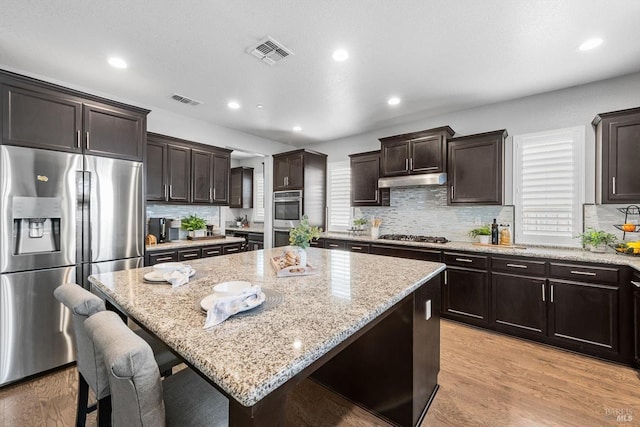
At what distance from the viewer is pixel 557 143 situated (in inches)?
126

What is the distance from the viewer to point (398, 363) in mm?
1684

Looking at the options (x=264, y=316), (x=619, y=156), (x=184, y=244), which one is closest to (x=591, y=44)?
(x=619, y=156)

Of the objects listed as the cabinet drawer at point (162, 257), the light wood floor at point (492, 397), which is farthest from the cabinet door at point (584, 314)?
the cabinet drawer at point (162, 257)

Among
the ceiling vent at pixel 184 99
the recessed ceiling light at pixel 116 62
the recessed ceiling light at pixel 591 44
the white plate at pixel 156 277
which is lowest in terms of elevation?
the white plate at pixel 156 277

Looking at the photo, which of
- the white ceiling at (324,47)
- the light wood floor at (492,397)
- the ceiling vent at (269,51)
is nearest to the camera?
the light wood floor at (492,397)

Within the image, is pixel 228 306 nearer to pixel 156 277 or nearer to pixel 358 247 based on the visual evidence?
pixel 156 277

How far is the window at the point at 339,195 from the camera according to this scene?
519cm

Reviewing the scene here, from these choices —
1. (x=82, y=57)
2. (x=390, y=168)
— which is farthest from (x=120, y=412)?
(x=390, y=168)

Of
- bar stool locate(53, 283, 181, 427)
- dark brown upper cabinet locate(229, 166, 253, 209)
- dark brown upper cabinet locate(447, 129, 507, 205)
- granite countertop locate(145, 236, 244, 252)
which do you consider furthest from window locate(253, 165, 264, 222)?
bar stool locate(53, 283, 181, 427)

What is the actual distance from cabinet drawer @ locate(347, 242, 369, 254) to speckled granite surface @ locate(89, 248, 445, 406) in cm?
210

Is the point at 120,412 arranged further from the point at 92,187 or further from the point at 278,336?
the point at 92,187

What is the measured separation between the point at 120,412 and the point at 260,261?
1.42 m

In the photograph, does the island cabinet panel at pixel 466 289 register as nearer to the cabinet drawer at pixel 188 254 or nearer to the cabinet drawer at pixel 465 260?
the cabinet drawer at pixel 465 260

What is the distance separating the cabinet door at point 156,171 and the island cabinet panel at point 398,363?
305 centimetres
